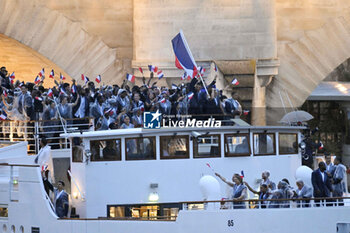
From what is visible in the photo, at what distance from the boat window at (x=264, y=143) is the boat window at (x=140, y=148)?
7.82ft

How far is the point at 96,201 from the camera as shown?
2703 cm

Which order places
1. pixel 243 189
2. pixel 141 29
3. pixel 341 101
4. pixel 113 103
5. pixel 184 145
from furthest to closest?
pixel 341 101, pixel 141 29, pixel 113 103, pixel 184 145, pixel 243 189

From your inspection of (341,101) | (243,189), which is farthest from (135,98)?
(341,101)

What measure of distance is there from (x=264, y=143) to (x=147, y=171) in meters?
2.81

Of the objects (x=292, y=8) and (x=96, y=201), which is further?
(x=292, y=8)

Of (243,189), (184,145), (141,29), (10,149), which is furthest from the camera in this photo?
(141,29)

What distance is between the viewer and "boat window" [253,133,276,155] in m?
27.1

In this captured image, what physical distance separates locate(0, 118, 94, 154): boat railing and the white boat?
81.6 inches

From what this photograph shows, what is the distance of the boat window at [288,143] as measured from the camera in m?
27.4

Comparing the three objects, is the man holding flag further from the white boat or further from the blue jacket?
the blue jacket

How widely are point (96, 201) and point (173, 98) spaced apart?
291 inches

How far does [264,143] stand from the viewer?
27188 mm

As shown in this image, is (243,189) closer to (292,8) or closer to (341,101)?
(292,8)

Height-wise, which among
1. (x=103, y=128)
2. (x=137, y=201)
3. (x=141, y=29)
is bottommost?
(x=137, y=201)
